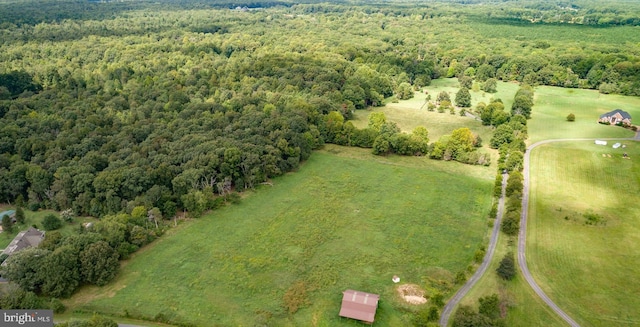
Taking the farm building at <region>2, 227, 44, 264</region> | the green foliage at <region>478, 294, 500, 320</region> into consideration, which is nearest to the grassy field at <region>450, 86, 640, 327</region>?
the green foliage at <region>478, 294, 500, 320</region>

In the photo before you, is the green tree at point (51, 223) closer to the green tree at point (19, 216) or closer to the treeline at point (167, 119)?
the treeline at point (167, 119)

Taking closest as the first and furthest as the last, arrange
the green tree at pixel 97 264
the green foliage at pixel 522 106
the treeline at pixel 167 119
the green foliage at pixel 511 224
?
the green tree at pixel 97 264 → the green foliage at pixel 511 224 → the treeline at pixel 167 119 → the green foliage at pixel 522 106

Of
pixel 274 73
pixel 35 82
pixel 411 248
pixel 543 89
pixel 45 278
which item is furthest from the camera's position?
pixel 543 89

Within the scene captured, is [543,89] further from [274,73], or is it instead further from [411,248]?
[411,248]

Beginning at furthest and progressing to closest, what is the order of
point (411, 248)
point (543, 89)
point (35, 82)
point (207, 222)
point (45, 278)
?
1. point (543, 89)
2. point (35, 82)
3. point (207, 222)
4. point (411, 248)
5. point (45, 278)

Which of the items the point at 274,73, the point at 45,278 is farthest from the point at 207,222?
the point at 274,73

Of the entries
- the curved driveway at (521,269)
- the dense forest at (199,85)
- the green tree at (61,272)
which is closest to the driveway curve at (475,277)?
the curved driveway at (521,269)

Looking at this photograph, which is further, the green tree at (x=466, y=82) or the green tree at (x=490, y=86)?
the green tree at (x=466, y=82)

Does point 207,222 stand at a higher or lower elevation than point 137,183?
lower

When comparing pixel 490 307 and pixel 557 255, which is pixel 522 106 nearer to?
pixel 557 255
